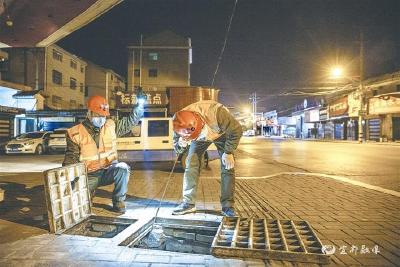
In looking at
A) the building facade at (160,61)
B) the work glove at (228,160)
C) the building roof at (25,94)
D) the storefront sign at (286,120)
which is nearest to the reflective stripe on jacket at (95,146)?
the work glove at (228,160)

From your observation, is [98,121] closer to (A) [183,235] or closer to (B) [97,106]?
(B) [97,106]

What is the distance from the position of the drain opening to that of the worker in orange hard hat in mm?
801

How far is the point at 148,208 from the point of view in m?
5.28

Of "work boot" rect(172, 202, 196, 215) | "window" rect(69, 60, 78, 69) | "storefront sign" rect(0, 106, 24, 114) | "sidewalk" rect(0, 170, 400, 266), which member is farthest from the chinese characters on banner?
"window" rect(69, 60, 78, 69)

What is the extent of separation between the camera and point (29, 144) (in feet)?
61.4

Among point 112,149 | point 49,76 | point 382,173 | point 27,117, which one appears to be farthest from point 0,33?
point 49,76

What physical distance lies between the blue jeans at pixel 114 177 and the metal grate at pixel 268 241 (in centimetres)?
167

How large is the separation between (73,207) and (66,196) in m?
0.22

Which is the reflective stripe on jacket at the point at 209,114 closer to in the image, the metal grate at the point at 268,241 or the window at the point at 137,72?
the metal grate at the point at 268,241

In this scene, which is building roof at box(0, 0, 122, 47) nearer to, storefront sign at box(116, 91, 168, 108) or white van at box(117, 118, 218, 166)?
white van at box(117, 118, 218, 166)

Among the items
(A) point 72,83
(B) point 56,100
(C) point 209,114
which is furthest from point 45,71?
(C) point 209,114

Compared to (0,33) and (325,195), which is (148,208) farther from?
(0,33)

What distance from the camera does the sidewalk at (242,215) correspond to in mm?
3152

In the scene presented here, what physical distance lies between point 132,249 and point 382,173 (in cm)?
936
